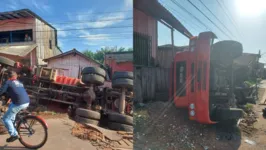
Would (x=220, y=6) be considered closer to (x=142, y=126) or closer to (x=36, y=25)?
(x=142, y=126)

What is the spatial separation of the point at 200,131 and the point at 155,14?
55cm

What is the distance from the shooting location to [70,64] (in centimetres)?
116

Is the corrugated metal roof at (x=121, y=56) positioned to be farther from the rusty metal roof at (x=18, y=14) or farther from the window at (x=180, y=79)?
the rusty metal roof at (x=18, y=14)

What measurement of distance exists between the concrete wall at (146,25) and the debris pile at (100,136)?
2.16 ft

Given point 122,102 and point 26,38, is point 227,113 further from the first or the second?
point 26,38

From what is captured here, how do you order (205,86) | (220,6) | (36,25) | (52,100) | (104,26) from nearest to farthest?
(205,86) → (220,6) → (104,26) → (36,25) → (52,100)

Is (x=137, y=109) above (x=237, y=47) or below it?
below

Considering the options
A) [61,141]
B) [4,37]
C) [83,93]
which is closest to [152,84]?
[83,93]

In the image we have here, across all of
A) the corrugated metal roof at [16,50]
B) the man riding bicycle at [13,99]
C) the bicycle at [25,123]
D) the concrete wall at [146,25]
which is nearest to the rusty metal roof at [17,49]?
the corrugated metal roof at [16,50]

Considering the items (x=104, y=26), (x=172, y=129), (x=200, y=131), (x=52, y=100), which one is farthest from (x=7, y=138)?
(x=200, y=131)

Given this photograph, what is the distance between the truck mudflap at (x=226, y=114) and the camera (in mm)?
792

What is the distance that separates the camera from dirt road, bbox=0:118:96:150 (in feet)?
3.87

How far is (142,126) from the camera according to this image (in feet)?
2.74

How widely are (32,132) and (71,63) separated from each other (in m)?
0.68
